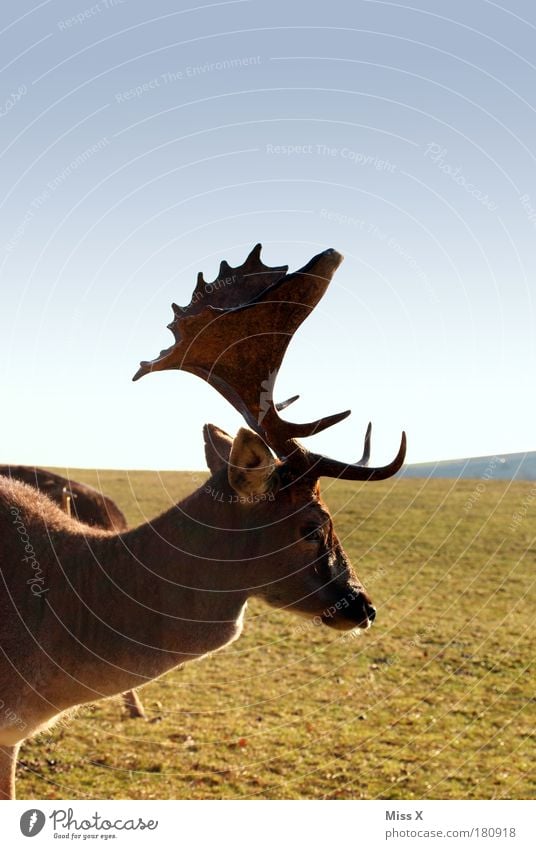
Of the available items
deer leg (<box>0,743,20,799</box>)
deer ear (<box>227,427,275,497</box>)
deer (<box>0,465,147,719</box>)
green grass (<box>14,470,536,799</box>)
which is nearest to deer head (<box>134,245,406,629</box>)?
deer ear (<box>227,427,275,497</box>)

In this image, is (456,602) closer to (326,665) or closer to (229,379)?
(326,665)

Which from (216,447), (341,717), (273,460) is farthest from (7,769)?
(341,717)

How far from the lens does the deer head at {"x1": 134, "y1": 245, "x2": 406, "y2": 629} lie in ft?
20.3

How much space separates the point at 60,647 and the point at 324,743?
6041 mm

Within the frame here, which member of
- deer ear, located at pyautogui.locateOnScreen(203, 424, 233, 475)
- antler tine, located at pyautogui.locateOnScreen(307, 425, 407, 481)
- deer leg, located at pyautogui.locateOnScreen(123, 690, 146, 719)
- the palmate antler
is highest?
the palmate antler

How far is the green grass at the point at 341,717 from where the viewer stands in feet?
32.2

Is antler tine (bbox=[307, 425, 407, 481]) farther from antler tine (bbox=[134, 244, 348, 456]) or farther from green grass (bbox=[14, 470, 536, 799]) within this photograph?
green grass (bbox=[14, 470, 536, 799])

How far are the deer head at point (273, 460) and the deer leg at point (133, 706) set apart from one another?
658 cm

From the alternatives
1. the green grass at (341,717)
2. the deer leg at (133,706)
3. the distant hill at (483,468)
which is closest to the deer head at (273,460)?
the green grass at (341,717)

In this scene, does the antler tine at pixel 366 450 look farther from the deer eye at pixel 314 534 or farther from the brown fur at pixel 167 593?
the deer eye at pixel 314 534

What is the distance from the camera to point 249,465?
6.01 meters

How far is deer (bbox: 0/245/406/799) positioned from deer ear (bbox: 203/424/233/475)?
150 mm
